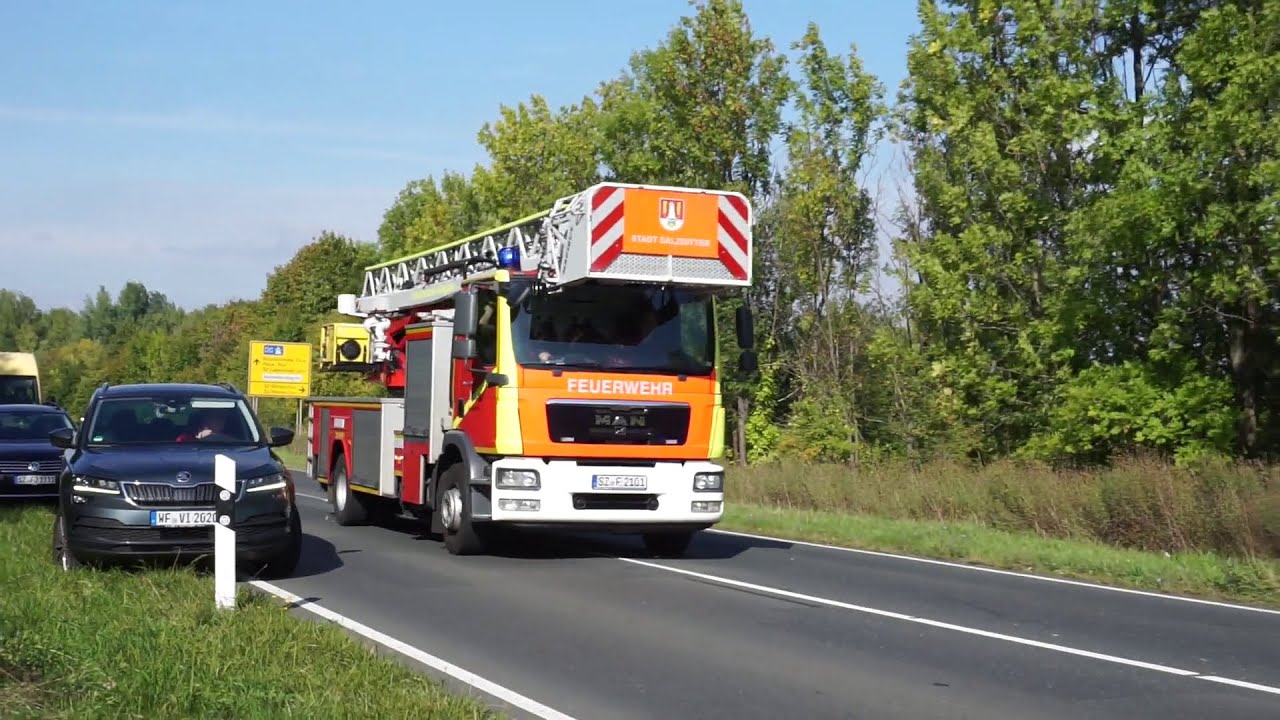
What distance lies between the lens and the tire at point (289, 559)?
42.8ft

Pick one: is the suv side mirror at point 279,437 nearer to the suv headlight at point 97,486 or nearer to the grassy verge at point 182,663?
the suv headlight at point 97,486

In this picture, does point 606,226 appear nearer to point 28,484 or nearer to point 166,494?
point 166,494

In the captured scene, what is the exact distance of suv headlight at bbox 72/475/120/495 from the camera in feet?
40.3

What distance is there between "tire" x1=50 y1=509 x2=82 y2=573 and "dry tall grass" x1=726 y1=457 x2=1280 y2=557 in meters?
12.3

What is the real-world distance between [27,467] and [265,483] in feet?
32.9

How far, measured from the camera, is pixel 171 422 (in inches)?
554

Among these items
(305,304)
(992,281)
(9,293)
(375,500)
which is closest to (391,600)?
(375,500)

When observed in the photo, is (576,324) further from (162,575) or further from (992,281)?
(992,281)

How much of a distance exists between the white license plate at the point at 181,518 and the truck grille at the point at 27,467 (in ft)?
31.9

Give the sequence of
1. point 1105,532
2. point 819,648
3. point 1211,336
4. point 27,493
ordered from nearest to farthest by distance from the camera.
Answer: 1. point 819,648
2. point 1105,532
3. point 27,493
4. point 1211,336

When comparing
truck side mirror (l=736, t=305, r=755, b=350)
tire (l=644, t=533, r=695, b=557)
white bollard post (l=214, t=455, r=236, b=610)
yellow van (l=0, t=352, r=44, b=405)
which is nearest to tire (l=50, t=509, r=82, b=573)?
white bollard post (l=214, t=455, r=236, b=610)

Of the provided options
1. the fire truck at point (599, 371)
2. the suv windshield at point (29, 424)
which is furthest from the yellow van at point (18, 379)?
the fire truck at point (599, 371)

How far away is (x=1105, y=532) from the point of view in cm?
1919

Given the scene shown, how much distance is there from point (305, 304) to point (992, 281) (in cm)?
5862
